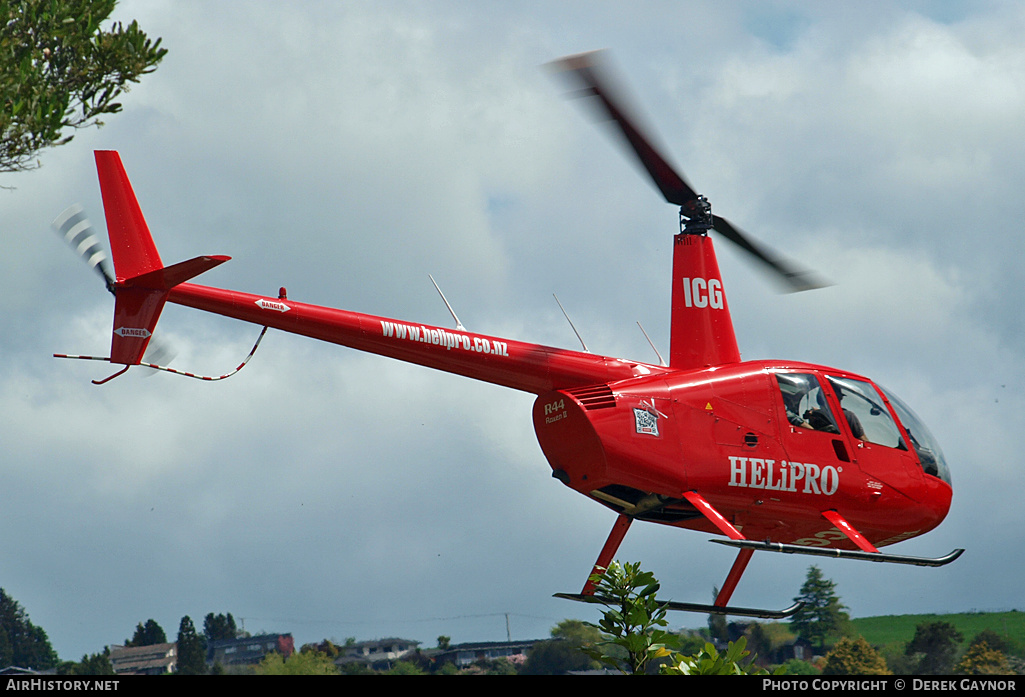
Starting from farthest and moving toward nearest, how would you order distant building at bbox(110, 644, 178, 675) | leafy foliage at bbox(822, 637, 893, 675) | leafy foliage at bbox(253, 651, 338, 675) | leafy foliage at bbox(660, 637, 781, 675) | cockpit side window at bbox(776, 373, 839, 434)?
leafy foliage at bbox(822, 637, 893, 675) → cockpit side window at bbox(776, 373, 839, 434) → distant building at bbox(110, 644, 178, 675) → leafy foliage at bbox(253, 651, 338, 675) → leafy foliage at bbox(660, 637, 781, 675)

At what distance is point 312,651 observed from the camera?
40.1ft

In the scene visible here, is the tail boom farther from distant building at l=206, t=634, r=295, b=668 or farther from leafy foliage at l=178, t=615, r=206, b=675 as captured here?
leafy foliage at l=178, t=615, r=206, b=675

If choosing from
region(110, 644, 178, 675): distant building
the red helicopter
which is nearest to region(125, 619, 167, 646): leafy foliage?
region(110, 644, 178, 675): distant building

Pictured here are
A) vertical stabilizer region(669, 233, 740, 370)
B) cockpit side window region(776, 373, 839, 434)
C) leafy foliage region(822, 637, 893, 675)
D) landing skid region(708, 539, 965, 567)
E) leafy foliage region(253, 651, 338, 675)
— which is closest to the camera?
leafy foliage region(253, 651, 338, 675)

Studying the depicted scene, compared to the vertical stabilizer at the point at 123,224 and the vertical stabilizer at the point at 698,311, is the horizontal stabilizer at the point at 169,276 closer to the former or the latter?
the vertical stabilizer at the point at 123,224

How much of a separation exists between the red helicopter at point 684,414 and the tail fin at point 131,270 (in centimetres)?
2

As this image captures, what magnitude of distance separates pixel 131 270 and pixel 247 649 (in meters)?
5.08

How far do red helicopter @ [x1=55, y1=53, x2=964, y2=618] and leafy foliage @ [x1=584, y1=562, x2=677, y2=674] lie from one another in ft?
14.1

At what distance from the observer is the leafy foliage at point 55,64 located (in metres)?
13.2

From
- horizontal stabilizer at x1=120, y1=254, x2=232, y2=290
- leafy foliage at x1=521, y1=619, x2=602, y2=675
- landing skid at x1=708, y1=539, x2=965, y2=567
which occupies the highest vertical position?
horizontal stabilizer at x1=120, y1=254, x2=232, y2=290

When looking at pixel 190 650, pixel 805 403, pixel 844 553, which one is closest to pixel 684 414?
pixel 805 403

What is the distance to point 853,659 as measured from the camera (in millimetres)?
14688

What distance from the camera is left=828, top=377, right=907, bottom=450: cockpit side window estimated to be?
14250 millimetres

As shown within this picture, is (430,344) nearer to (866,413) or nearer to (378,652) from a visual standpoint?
(378,652)
